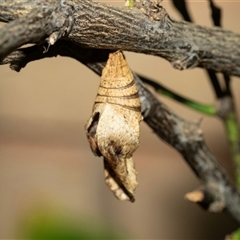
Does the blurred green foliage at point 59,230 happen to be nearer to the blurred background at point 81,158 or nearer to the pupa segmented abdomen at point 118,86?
the blurred background at point 81,158

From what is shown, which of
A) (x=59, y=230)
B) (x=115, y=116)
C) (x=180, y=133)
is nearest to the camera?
(x=115, y=116)

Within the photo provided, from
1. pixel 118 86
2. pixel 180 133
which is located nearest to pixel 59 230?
pixel 180 133

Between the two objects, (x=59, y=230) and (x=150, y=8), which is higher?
(x=150, y=8)

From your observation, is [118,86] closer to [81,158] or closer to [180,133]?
[180,133]

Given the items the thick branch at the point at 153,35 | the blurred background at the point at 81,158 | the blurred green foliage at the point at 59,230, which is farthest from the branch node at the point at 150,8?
the blurred background at the point at 81,158

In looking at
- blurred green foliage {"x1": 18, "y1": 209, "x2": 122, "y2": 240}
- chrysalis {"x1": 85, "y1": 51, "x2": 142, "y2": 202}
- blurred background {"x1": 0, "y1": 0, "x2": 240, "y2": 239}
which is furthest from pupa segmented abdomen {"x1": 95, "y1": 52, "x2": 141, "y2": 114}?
blurred background {"x1": 0, "y1": 0, "x2": 240, "y2": 239}

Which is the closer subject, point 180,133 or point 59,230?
point 180,133

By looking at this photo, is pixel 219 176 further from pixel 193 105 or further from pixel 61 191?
pixel 61 191
